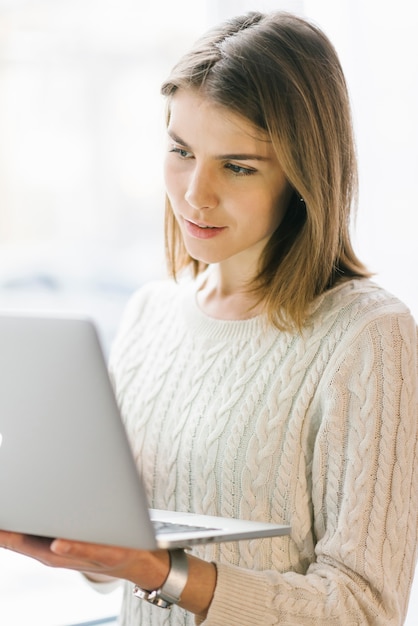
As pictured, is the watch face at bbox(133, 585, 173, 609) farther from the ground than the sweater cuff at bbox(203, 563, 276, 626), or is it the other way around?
the watch face at bbox(133, 585, 173, 609)

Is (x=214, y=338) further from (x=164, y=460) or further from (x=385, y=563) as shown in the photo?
(x=385, y=563)

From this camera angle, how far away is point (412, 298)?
176 centimetres

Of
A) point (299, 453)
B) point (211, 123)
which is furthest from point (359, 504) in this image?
point (211, 123)

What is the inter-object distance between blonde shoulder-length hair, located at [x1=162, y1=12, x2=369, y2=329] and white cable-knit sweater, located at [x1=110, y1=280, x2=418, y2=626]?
58mm

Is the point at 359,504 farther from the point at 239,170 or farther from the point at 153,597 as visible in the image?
the point at 239,170

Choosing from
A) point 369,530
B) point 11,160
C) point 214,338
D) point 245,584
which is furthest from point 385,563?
point 11,160

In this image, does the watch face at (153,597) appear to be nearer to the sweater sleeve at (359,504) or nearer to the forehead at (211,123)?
the sweater sleeve at (359,504)

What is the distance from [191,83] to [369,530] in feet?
2.37

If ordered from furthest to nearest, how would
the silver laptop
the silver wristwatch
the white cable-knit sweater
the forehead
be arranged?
the forehead → the white cable-knit sweater → the silver wristwatch → the silver laptop

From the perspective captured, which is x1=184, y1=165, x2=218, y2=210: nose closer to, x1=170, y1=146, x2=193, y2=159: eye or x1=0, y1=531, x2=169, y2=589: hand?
x1=170, y1=146, x2=193, y2=159: eye

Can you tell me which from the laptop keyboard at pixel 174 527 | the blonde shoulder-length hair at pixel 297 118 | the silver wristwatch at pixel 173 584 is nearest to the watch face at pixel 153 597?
the silver wristwatch at pixel 173 584

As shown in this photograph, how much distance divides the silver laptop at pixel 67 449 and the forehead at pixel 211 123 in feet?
1.70

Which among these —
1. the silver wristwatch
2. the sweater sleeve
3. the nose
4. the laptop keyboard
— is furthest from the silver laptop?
the nose

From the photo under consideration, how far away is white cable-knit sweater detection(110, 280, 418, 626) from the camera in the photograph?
3.97 ft
